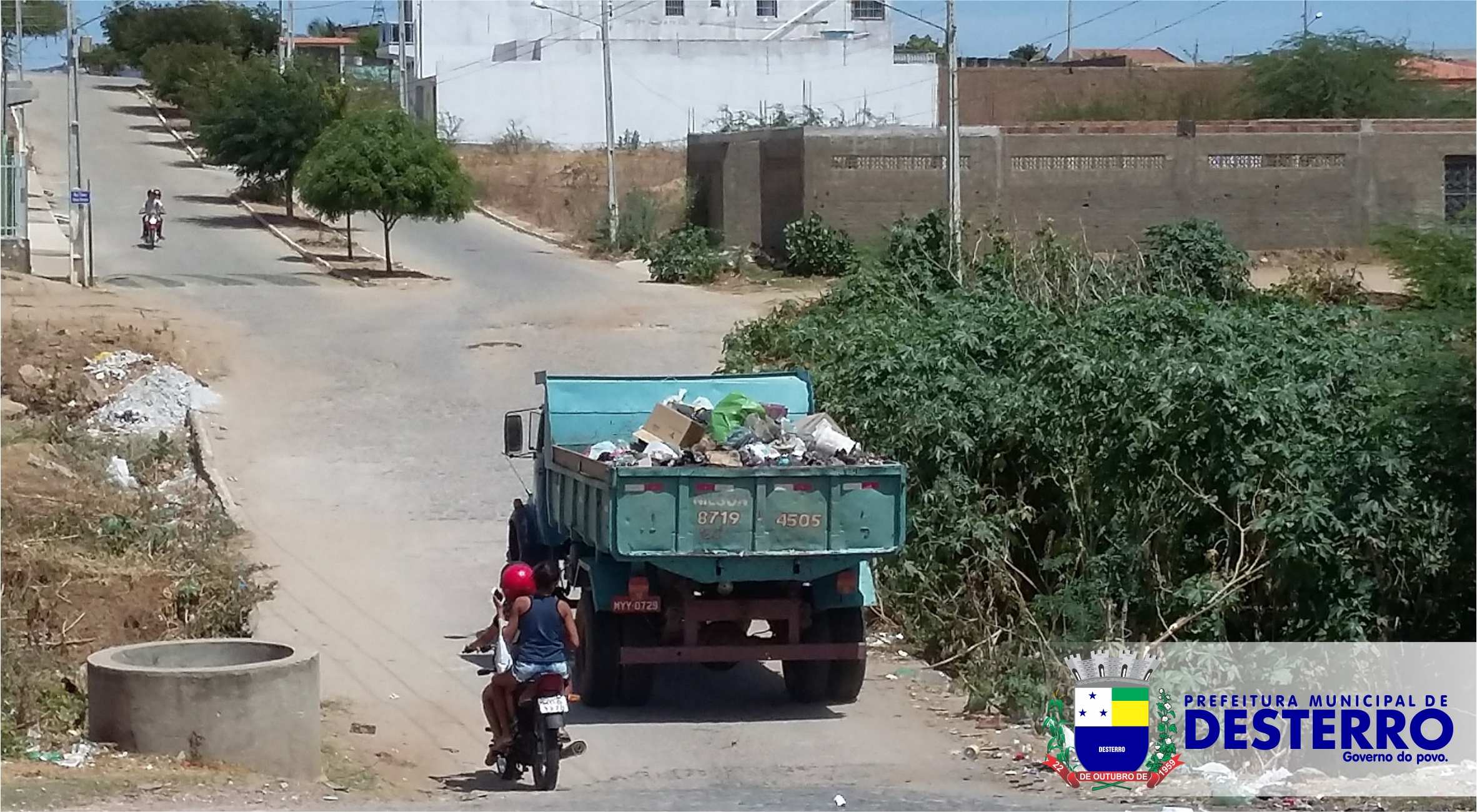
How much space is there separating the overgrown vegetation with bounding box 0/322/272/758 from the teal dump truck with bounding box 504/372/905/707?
3.07 metres

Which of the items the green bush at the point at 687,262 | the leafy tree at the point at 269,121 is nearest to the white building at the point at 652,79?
the leafy tree at the point at 269,121

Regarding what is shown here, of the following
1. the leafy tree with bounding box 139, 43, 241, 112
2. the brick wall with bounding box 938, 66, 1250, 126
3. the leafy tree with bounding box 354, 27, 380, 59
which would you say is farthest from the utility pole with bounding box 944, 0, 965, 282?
the leafy tree with bounding box 354, 27, 380, 59

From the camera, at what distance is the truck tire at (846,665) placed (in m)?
11.1

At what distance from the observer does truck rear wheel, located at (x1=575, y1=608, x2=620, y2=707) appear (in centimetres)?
1090

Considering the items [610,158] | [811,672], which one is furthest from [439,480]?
[610,158]

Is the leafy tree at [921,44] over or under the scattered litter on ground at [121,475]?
over

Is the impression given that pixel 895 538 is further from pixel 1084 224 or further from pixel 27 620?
pixel 1084 224

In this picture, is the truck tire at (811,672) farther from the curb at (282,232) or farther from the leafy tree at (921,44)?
the leafy tree at (921,44)

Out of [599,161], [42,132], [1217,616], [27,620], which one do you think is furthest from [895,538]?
[42,132]

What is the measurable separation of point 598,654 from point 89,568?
14.3ft

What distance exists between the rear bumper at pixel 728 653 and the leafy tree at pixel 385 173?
26359mm

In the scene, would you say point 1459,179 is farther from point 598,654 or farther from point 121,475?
point 598,654

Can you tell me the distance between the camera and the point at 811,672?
37.1 ft

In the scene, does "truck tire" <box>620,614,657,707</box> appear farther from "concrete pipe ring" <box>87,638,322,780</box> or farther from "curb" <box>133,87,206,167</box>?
"curb" <box>133,87,206,167</box>
